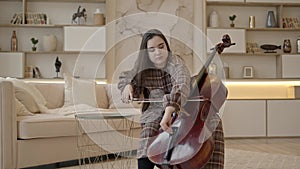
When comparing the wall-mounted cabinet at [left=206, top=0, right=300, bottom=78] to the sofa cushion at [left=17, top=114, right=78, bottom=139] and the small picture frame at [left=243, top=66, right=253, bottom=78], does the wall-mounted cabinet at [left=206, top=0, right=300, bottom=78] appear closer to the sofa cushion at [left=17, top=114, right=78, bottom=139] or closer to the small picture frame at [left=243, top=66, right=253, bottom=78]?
the small picture frame at [left=243, top=66, right=253, bottom=78]

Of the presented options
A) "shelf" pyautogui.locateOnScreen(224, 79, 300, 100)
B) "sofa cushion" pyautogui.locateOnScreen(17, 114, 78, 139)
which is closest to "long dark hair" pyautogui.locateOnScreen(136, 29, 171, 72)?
"sofa cushion" pyautogui.locateOnScreen(17, 114, 78, 139)

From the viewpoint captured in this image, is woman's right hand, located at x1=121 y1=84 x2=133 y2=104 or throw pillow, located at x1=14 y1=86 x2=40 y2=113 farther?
throw pillow, located at x1=14 y1=86 x2=40 y2=113

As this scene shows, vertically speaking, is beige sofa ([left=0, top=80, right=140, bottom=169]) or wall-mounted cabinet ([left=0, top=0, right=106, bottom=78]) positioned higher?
wall-mounted cabinet ([left=0, top=0, right=106, bottom=78])

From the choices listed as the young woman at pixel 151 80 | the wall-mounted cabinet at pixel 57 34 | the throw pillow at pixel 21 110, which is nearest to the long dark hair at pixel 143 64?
the young woman at pixel 151 80

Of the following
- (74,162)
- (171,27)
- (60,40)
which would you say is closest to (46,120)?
(74,162)

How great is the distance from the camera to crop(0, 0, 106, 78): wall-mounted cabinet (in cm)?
557

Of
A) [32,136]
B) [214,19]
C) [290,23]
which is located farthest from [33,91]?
[290,23]

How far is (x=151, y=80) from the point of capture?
2.22 metres

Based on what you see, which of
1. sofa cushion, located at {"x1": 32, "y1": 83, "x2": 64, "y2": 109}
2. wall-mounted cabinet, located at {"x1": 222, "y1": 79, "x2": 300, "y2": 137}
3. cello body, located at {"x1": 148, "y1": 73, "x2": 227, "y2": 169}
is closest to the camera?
cello body, located at {"x1": 148, "y1": 73, "x2": 227, "y2": 169}

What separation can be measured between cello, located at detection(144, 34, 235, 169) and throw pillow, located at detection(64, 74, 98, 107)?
2.54 meters

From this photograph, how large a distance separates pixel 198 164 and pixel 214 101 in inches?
11.8

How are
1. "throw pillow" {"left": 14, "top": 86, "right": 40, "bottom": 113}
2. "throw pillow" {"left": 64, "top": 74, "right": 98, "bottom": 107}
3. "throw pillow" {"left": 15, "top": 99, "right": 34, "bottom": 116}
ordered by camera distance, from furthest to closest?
"throw pillow" {"left": 64, "top": 74, "right": 98, "bottom": 107} < "throw pillow" {"left": 14, "top": 86, "right": 40, "bottom": 113} < "throw pillow" {"left": 15, "top": 99, "right": 34, "bottom": 116}

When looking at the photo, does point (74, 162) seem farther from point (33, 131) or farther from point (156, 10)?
point (156, 10)

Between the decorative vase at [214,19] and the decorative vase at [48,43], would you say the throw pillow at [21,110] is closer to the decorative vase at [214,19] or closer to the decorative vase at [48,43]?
the decorative vase at [48,43]
